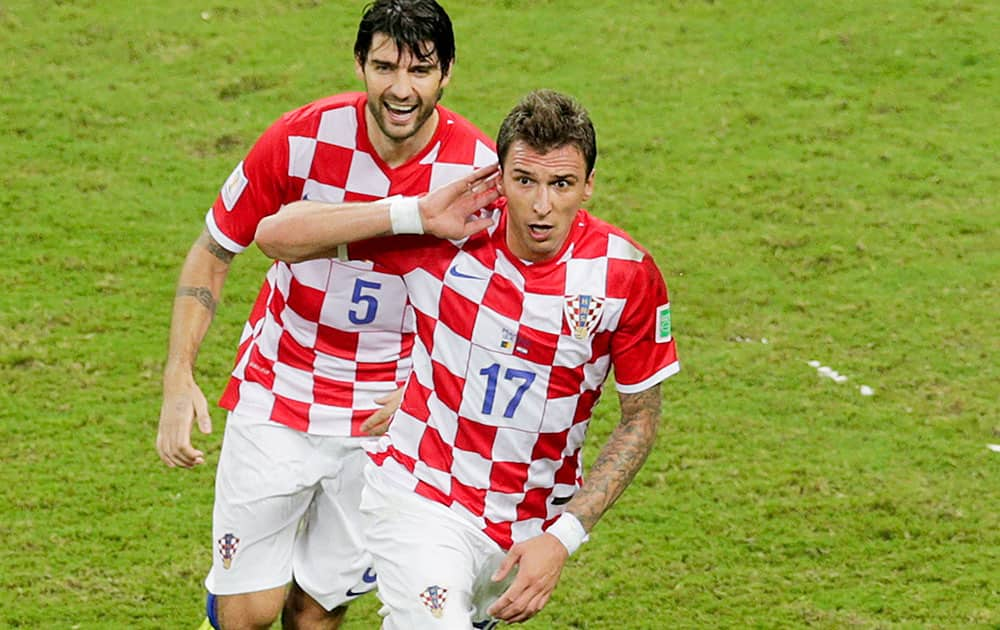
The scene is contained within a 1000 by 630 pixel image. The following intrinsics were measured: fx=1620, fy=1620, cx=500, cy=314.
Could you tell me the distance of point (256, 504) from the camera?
4.86 metres

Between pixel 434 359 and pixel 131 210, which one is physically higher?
pixel 434 359

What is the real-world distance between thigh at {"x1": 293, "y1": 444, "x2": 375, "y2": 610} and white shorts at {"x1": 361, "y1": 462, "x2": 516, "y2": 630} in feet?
2.27

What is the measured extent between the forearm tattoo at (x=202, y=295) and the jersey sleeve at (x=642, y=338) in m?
1.29

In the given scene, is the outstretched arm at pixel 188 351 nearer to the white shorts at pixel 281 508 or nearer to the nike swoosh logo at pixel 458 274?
the white shorts at pixel 281 508

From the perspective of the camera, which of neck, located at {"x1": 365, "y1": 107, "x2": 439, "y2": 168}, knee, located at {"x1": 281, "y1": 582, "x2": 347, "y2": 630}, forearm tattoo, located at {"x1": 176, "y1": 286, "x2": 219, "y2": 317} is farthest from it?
knee, located at {"x1": 281, "y1": 582, "x2": 347, "y2": 630}

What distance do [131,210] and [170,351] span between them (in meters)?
4.38

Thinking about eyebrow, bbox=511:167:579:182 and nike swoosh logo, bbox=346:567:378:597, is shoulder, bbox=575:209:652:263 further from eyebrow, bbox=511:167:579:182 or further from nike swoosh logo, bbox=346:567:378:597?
nike swoosh logo, bbox=346:567:378:597

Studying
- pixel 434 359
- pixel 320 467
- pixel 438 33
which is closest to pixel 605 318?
pixel 434 359

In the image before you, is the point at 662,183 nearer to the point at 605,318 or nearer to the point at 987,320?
the point at 987,320

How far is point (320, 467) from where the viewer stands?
495 centimetres

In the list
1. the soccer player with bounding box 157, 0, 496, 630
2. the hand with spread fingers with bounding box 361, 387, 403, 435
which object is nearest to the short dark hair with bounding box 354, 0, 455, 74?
the soccer player with bounding box 157, 0, 496, 630

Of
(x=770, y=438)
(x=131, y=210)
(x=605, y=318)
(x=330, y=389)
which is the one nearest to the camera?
(x=605, y=318)

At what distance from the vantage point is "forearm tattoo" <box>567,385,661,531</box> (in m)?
4.00

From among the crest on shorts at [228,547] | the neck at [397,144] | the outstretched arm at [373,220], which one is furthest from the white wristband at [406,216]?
the crest on shorts at [228,547]
